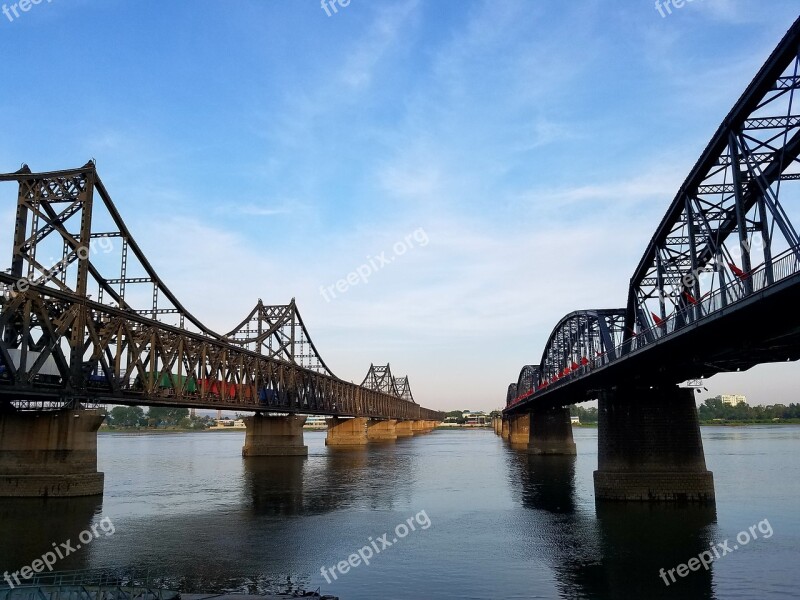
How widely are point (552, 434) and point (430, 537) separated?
246 ft

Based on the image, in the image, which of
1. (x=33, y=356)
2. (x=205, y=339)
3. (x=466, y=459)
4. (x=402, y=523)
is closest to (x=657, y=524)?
(x=402, y=523)

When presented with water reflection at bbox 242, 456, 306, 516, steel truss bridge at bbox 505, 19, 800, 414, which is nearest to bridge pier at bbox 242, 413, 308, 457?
water reflection at bbox 242, 456, 306, 516

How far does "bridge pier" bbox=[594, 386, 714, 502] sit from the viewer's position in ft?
142

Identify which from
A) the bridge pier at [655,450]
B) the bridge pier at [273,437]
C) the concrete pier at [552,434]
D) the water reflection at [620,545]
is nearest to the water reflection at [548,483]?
the water reflection at [620,545]

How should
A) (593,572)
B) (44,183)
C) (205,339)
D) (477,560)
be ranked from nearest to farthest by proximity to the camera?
(593,572) → (477,560) → (44,183) → (205,339)

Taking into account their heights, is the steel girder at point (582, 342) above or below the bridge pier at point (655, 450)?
above

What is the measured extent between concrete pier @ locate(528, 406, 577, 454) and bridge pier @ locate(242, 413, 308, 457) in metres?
38.8

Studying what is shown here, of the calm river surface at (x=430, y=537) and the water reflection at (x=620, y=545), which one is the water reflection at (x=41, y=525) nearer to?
the calm river surface at (x=430, y=537)

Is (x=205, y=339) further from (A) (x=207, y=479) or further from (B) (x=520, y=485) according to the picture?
(B) (x=520, y=485)

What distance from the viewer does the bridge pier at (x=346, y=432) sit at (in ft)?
494

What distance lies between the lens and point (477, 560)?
97.8 feet

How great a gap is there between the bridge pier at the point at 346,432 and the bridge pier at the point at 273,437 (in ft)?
154

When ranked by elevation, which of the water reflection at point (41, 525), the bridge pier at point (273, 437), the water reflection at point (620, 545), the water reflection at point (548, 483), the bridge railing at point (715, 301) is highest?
the bridge railing at point (715, 301)

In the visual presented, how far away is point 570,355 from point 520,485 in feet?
119
